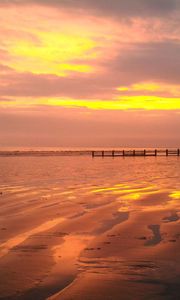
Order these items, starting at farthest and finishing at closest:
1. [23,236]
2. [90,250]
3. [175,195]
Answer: [175,195] < [23,236] < [90,250]

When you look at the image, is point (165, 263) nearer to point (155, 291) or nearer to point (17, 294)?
point (155, 291)

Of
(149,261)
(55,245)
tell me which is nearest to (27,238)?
(55,245)

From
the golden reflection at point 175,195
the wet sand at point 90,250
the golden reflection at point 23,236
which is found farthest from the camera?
the golden reflection at point 175,195

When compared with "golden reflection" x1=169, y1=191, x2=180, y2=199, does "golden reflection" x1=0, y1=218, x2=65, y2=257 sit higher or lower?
higher

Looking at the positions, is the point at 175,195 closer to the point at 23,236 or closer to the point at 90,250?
the point at 23,236

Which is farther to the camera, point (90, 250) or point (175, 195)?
point (175, 195)

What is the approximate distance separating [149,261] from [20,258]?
203 cm

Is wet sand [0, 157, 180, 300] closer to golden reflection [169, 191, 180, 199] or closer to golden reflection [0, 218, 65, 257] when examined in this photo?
golden reflection [0, 218, 65, 257]

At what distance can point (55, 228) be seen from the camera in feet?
30.9

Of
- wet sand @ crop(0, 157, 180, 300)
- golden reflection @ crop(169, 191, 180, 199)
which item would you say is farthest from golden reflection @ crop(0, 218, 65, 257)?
golden reflection @ crop(169, 191, 180, 199)

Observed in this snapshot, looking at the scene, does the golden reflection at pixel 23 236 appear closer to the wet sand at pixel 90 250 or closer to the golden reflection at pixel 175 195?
the wet sand at pixel 90 250

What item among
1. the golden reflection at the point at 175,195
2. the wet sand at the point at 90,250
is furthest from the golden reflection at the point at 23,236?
the golden reflection at the point at 175,195

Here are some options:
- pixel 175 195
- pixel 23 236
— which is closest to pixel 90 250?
pixel 23 236

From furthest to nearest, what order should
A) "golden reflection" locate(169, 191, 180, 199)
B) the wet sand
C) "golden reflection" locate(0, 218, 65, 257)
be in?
"golden reflection" locate(169, 191, 180, 199), "golden reflection" locate(0, 218, 65, 257), the wet sand
